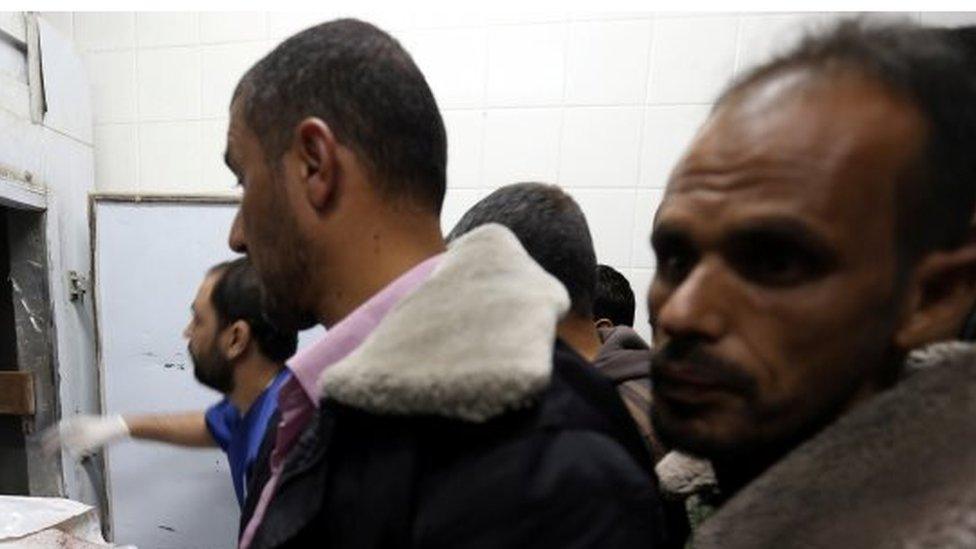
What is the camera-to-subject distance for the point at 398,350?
487 mm

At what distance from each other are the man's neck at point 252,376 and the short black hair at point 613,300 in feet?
2.79

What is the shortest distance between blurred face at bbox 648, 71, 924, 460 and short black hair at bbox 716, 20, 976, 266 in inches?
0.4

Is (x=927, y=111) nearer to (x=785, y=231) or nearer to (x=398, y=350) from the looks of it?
(x=785, y=231)

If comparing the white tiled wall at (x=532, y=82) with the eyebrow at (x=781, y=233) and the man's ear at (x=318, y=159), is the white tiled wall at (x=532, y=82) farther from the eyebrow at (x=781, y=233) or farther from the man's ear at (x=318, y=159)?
the eyebrow at (x=781, y=233)

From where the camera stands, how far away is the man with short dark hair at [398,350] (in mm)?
460

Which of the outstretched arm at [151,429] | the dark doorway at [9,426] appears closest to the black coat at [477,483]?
the outstretched arm at [151,429]

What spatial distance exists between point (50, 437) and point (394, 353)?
184 cm

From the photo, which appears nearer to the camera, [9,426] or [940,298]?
[940,298]

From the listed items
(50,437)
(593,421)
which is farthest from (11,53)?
(593,421)

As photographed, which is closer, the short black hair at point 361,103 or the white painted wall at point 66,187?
the short black hair at point 361,103

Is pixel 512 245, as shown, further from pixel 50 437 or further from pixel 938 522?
pixel 50 437

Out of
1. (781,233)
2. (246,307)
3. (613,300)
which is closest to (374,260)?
(781,233)

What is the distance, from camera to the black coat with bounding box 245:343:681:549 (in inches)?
18.1

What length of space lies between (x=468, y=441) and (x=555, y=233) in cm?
64
